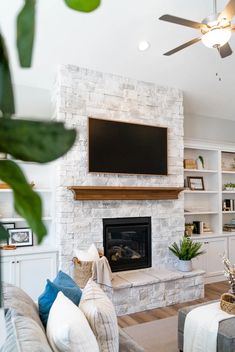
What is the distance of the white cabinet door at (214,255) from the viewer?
5258 millimetres

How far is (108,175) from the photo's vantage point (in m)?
4.21

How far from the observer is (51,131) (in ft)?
0.84

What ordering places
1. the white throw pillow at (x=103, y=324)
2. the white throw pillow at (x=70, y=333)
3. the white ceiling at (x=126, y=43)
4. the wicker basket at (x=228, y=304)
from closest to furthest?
the white throw pillow at (x=70, y=333)
the white throw pillow at (x=103, y=324)
the wicker basket at (x=228, y=304)
the white ceiling at (x=126, y=43)

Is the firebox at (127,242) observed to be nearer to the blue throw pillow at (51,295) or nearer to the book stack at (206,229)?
the book stack at (206,229)

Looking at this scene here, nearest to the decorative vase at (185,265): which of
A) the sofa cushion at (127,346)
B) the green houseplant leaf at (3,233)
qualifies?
the sofa cushion at (127,346)

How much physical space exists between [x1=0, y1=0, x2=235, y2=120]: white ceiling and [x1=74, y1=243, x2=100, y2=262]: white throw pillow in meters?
2.23

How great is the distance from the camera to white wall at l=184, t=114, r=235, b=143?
18.4 feet

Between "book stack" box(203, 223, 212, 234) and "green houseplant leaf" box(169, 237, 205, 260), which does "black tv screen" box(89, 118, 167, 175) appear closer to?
"green houseplant leaf" box(169, 237, 205, 260)

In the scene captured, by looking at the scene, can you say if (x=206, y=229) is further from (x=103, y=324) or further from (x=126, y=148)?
(x=103, y=324)

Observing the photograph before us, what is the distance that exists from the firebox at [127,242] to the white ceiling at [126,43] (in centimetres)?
219

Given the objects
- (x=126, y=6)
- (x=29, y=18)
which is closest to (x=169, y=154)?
(x=126, y=6)

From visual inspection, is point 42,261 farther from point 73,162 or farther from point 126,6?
point 126,6

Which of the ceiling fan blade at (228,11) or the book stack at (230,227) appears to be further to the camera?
the book stack at (230,227)

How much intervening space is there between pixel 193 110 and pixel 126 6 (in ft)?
9.06
